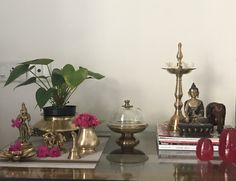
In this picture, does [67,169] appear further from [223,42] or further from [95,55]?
[223,42]

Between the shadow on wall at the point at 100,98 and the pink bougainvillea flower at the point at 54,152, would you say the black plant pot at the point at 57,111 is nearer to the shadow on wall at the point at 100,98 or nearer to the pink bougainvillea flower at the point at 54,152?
the pink bougainvillea flower at the point at 54,152

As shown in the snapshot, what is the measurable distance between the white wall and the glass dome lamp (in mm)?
238

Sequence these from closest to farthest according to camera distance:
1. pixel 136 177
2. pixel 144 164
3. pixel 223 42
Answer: pixel 136 177 < pixel 144 164 < pixel 223 42

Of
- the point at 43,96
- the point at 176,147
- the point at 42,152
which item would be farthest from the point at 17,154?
the point at 176,147

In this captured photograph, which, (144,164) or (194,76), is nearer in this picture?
(144,164)

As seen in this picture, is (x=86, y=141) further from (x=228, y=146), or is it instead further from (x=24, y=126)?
(x=228, y=146)

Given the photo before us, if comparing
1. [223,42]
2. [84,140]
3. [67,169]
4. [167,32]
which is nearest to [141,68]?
[167,32]

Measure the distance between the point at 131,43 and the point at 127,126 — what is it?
0.41 meters

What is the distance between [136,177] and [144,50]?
26.1 inches

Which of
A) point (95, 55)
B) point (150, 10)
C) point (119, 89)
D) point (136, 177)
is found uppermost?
point (150, 10)

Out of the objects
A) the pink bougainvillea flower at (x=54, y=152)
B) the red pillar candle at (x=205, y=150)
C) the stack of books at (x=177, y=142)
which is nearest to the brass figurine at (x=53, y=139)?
the pink bougainvillea flower at (x=54, y=152)

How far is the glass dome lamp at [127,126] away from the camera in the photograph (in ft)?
3.70

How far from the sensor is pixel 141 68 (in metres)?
1.41

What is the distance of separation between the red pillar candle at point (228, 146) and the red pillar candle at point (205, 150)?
33 millimetres
